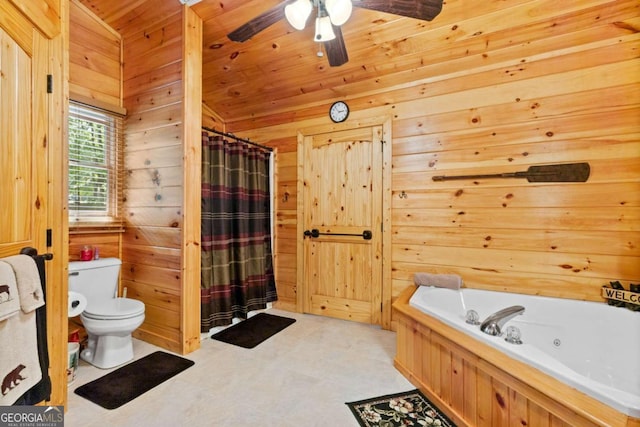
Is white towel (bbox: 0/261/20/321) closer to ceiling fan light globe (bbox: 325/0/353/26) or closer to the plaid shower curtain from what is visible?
the plaid shower curtain

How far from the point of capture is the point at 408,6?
5.43 feet

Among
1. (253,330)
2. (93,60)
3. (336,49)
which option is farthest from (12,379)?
(93,60)

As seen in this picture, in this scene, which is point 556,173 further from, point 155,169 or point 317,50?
point 155,169

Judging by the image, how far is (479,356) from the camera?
4.52 ft

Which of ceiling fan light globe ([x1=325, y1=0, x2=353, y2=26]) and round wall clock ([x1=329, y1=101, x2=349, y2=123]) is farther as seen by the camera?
round wall clock ([x1=329, y1=101, x2=349, y2=123])

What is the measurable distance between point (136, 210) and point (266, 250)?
132cm

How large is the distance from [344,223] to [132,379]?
6.87 ft

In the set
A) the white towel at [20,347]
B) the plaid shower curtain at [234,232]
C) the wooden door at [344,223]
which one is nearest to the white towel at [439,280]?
the wooden door at [344,223]

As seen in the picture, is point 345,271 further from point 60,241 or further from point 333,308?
point 60,241

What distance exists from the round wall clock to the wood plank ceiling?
0.24ft

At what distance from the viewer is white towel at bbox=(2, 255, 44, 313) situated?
1.05 m

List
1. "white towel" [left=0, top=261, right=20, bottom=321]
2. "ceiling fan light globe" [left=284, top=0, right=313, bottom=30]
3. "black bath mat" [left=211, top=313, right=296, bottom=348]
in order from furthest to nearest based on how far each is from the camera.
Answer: "black bath mat" [left=211, top=313, right=296, bottom=348] < "ceiling fan light globe" [left=284, top=0, right=313, bottom=30] < "white towel" [left=0, top=261, right=20, bottom=321]

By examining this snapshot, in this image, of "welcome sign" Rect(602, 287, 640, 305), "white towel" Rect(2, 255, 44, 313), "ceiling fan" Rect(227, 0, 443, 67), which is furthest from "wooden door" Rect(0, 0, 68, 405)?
"welcome sign" Rect(602, 287, 640, 305)

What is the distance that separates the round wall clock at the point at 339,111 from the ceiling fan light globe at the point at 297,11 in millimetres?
1277
